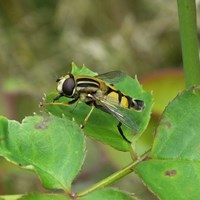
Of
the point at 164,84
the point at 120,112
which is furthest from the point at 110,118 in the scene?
the point at 164,84

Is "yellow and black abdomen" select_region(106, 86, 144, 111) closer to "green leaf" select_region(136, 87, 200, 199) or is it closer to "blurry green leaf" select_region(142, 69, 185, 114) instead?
"green leaf" select_region(136, 87, 200, 199)

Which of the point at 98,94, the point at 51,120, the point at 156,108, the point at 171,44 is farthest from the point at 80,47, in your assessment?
the point at 51,120

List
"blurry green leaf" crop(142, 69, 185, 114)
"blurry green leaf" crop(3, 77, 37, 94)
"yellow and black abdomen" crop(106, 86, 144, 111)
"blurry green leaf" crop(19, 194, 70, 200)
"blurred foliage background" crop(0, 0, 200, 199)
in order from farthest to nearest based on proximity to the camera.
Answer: "blurred foliage background" crop(0, 0, 200, 199) → "blurry green leaf" crop(3, 77, 37, 94) → "blurry green leaf" crop(142, 69, 185, 114) → "yellow and black abdomen" crop(106, 86, 144, 111) → "blurry green leaf" crop(19, 194, 70, 200)

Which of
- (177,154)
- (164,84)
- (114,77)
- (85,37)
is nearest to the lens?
(177,154)

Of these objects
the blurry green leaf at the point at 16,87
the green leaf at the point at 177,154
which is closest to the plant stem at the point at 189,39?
the green leaf at the point at 177,154

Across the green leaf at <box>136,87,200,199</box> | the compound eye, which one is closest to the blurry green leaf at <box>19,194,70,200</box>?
the green leaf at <box>136,87,200,199</box>

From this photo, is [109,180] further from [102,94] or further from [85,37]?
[85,37]

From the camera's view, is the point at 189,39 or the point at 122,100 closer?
the point at 189,39
